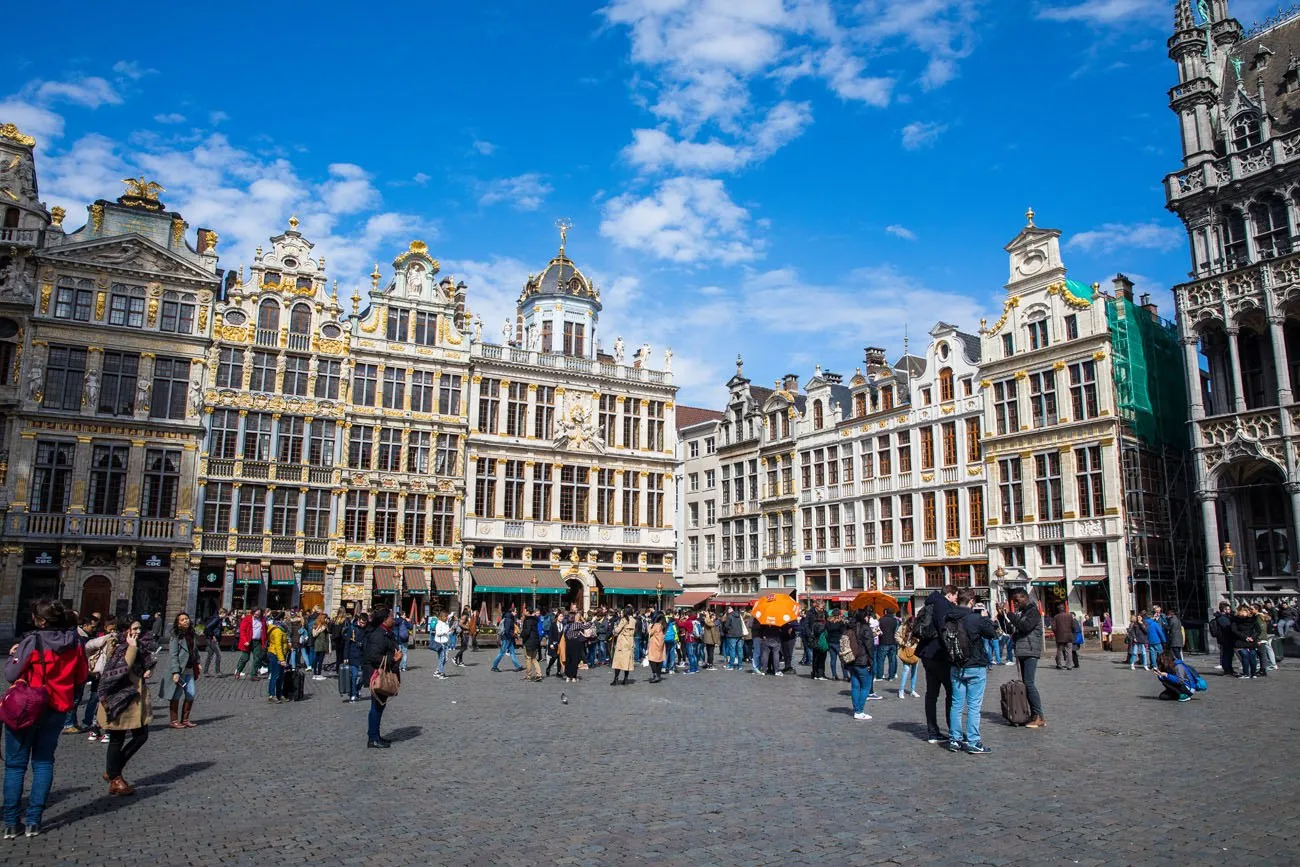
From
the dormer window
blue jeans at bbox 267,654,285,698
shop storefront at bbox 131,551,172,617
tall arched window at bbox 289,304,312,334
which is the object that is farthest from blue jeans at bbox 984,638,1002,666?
tall arched window at bbox 289,304,312,334

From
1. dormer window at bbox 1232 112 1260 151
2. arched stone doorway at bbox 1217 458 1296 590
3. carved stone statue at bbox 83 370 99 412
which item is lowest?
arched stone doorway at bbox 1217 458 1296 590

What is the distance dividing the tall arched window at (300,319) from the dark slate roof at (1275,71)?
41100 millimetres

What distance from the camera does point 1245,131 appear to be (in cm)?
3725

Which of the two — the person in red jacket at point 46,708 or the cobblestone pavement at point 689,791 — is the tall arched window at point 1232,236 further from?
the person in red jacket at point 46,708

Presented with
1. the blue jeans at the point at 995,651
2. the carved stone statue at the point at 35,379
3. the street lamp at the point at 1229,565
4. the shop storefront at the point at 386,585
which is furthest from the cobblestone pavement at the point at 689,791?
the carved stone statue at the point at 35,379

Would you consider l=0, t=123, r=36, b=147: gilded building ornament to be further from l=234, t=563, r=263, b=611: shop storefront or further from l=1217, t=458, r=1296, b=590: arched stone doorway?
l=1217, t=458, r=1296, b=590: arched stone doorway

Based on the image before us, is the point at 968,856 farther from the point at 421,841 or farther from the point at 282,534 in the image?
the point at 282,534

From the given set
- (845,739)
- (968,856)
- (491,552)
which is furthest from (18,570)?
(968,856)

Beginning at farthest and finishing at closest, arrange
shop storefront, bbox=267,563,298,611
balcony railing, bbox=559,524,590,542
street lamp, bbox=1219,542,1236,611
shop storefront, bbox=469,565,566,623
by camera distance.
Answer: balcony railing, bbox=559,524,590,542
shop storefront, bbox=469,565,566,623
shop storefront, bbox=267,563,298,611
street lamp, bbox=1219,542,1236,611

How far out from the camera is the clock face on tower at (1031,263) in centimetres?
4150

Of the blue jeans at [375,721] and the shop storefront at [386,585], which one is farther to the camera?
the shop storefront at [386,585]

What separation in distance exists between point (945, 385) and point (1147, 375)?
8.59 meters

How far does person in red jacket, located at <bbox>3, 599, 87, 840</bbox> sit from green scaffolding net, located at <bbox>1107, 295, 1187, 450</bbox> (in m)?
38.3

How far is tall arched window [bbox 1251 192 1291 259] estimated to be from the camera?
35125mm
